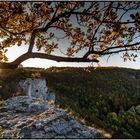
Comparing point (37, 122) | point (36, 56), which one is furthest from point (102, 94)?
point (36, 56)

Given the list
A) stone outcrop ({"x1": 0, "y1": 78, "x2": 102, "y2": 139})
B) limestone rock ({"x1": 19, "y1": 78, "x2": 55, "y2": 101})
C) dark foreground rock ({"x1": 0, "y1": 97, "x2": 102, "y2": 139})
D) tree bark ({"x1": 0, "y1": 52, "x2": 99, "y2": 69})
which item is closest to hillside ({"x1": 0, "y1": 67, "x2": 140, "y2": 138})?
limestone rock ({"x1": 19, "y1": 78, "x2": 55, "y2": 101})

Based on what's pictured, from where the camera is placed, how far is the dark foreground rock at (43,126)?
758 cm

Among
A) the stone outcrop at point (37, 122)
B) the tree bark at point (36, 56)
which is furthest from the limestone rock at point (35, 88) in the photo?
the tree bark at point (36, 56)

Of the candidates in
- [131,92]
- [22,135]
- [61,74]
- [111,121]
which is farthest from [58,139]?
[131,92]

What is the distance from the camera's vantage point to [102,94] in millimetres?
43875

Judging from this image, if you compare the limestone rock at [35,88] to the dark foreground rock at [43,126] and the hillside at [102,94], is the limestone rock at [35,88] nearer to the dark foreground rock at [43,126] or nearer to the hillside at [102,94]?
the hillside at [102,94]

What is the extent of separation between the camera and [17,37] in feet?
27.4

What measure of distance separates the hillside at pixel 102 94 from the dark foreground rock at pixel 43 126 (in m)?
14.8

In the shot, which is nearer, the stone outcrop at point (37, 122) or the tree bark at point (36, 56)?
the stone outcrop at point (37, 122)

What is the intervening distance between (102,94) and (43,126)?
3629 centimetres

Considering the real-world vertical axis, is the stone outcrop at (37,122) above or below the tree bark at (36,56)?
below

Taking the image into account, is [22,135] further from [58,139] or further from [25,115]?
[25,115]

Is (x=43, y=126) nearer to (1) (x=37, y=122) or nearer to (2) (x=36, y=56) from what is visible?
(1) (x=37, y=122)

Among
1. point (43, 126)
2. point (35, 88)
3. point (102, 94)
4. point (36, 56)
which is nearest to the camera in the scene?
point (43, 126)
